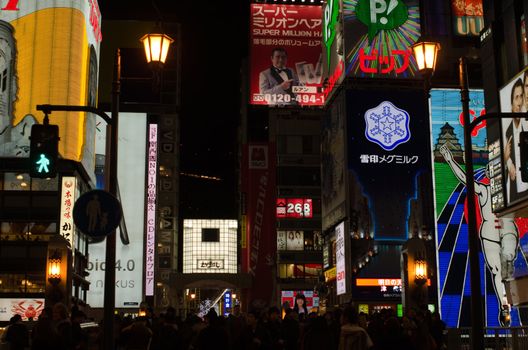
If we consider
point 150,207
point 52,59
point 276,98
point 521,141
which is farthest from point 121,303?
point 521,141

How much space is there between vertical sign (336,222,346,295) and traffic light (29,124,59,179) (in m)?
39.3

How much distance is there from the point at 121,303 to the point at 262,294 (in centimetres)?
1223

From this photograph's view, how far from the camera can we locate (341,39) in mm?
53594

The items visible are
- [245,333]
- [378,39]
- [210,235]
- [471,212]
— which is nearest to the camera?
[245,333]

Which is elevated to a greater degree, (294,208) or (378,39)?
(378,39)

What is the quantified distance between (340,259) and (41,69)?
22.4 m

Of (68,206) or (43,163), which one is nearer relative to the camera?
(43,163)

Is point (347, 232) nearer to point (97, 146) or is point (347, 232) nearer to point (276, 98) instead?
point (276, 98)

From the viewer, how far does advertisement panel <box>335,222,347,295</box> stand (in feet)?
171

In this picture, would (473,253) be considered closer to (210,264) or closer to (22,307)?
(22,307)

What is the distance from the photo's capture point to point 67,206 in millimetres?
47188

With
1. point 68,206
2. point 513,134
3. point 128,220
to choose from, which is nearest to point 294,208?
point 128,220

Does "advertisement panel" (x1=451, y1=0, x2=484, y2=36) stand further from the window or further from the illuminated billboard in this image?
the window

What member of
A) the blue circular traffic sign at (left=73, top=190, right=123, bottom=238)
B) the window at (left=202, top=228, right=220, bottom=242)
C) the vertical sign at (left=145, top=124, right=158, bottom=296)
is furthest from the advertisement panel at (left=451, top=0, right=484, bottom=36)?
the window at (left=202, top=228, right=220, bottom=242)
